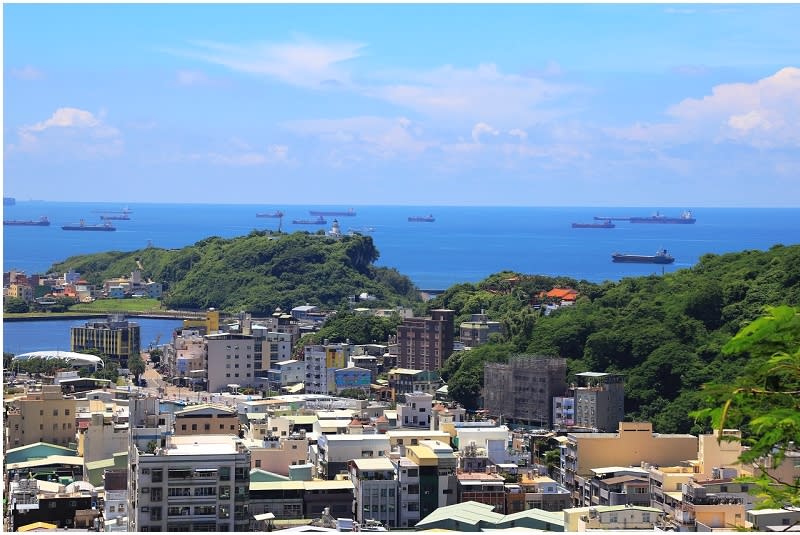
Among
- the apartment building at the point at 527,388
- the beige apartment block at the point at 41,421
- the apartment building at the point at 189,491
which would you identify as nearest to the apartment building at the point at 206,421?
the beige apartment block at the point at 41,421

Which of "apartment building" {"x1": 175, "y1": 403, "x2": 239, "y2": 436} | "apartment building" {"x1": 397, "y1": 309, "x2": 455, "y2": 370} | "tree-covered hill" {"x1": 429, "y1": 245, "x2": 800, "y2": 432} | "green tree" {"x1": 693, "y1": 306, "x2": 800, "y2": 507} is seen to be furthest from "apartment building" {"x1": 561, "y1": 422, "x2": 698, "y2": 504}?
"green tree" {"x1": 693, "y1": 306, "x2": 800, "y2": 507}

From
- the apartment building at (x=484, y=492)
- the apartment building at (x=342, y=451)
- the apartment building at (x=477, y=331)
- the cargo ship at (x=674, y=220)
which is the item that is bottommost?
the apartment building at (x=484, y=492)

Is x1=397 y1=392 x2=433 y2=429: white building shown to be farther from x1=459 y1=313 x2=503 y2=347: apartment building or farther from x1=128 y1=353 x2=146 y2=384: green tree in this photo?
x1=128 y1=353 x2=146 y2=384: green tree

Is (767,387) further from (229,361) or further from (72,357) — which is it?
(72,357)

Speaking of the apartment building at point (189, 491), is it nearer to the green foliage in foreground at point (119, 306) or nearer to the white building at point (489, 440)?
the white building at point (489, 440)

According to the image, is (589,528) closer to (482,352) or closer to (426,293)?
(482,352)
